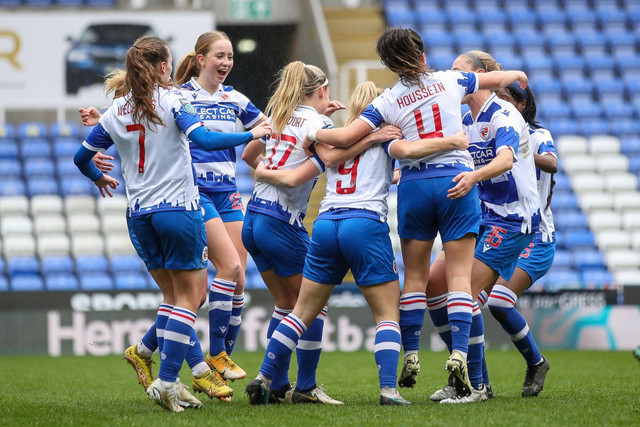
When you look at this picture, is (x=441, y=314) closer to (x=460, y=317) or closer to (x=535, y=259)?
(x=460, y=317)

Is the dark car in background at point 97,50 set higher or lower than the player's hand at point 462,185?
higher

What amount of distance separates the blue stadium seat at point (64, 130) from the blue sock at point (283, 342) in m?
11.1

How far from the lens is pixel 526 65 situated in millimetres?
17766

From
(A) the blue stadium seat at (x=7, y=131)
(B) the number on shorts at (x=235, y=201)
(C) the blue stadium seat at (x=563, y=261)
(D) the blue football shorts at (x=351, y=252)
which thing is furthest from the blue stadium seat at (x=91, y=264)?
(D) the blue football shorts at (x=351, y=252)

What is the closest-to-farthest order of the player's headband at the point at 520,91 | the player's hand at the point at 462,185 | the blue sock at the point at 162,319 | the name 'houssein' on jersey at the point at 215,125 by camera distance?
1. the player's hand at the point at 462,185
2. the blue sock at the point at 162,319
3. the name 'houssein' on jersey at the point at 215,125
4. the player's headband at the point at 520,91

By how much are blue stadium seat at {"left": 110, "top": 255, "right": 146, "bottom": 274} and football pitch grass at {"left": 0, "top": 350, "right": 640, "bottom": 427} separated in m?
3.73

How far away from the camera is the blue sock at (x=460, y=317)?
221 inches

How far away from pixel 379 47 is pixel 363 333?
679 cm

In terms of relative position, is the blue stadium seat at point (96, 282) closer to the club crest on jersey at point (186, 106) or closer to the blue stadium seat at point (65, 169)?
the blue stadium seat at point (65, 169)

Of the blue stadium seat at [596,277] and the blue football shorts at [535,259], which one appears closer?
the blue football shorts at [535,259]

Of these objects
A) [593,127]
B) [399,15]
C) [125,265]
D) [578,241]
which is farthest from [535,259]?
[399,15]

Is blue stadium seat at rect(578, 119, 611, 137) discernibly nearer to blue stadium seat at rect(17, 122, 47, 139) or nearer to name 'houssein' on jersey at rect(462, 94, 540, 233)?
blue stadium seat at rect(17, 122, 47, 139)

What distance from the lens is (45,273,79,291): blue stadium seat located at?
529 inches

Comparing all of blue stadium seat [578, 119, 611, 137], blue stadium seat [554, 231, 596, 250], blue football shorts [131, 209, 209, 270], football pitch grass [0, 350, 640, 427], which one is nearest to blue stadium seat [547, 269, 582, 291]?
blue stadium seat [554, 231, 596, 250]
